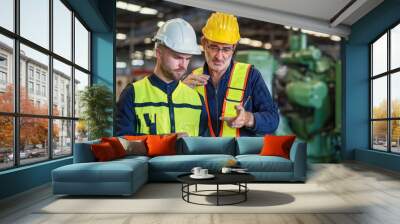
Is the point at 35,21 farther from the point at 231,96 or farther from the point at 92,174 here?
the point at 231,96

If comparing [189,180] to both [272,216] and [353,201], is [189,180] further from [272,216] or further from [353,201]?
[353,201]

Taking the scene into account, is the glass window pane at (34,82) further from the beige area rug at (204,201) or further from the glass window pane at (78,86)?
the beige area rug at (204,201)

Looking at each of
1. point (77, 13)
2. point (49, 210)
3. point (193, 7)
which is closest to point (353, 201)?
point (49, 210)

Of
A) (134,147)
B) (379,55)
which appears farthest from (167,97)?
(379,55)

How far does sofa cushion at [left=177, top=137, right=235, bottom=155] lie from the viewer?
277 inches

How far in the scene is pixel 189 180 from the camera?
184 inches

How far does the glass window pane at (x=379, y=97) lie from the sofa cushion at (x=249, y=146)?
3.32 m

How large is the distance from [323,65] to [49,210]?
6676mm

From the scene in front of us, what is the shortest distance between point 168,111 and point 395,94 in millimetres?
4628

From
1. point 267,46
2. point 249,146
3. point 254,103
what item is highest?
point 267,46

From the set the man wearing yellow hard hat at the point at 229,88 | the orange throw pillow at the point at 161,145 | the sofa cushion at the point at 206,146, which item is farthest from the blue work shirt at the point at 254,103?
the orange throw pillow at the point at 161,145

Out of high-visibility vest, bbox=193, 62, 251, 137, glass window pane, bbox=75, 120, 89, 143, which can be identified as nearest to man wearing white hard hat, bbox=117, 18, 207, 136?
high-visibility vest, bbox=193, 62, 251, 137

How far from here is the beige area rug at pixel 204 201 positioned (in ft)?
14.2

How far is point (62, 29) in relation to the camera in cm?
697
